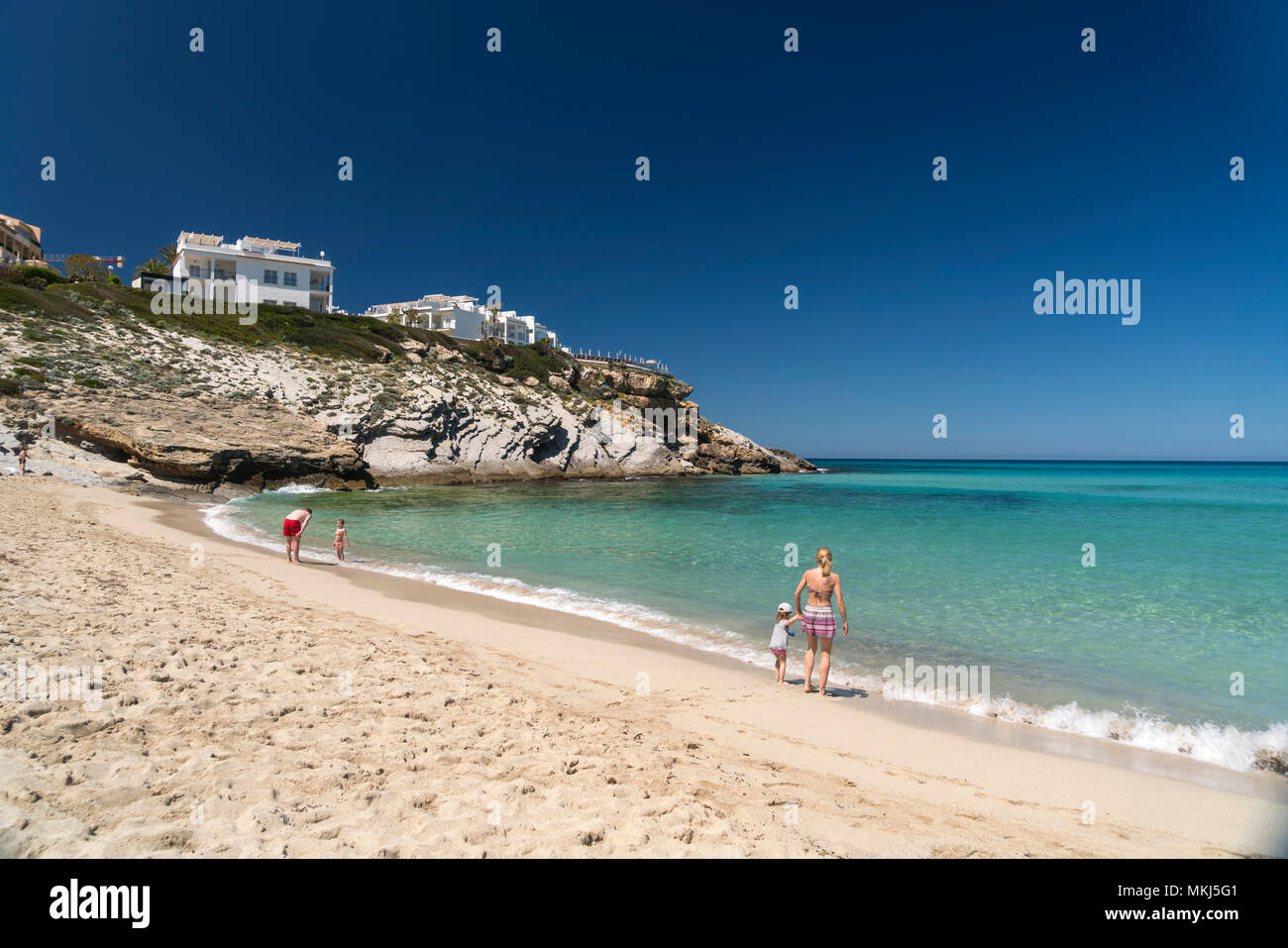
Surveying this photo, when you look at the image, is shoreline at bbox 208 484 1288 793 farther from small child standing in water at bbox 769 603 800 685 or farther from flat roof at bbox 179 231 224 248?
flat roof at bbox 179 231 224 248

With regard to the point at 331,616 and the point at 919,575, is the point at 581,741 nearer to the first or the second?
the point at 331,616

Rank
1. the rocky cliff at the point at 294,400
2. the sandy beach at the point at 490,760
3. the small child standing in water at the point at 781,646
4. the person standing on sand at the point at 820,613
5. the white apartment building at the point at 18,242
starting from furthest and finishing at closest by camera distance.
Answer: the white apartment building at the point at 18,242, the rocky cliff at the point at 294,400, the small child standing in water at the point at 781,646, the person standing on sand at the point at 820,613, the sandy beach at the point at 490,760

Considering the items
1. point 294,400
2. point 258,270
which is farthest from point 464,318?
point 294,400

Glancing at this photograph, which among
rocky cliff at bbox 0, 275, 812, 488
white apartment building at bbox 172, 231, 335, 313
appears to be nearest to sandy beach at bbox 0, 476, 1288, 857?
rocky cliff at bbox 0, 275, 812, 488

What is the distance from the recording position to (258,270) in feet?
187

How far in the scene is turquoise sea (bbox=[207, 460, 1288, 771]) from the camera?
7184 millimetres

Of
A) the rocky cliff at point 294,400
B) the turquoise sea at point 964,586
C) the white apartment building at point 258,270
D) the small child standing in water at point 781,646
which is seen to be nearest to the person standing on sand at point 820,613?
the small child standing in water at point 781,646

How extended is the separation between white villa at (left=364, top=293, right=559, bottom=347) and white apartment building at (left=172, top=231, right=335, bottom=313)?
456 inches

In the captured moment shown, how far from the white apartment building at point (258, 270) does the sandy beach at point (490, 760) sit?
2333 inches

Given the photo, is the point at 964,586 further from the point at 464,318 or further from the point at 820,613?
the point at 464,318

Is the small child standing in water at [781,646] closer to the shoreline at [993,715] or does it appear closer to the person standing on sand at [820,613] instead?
the person standing on sand at [820,613]

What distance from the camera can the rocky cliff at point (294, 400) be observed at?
29016 millimetres
